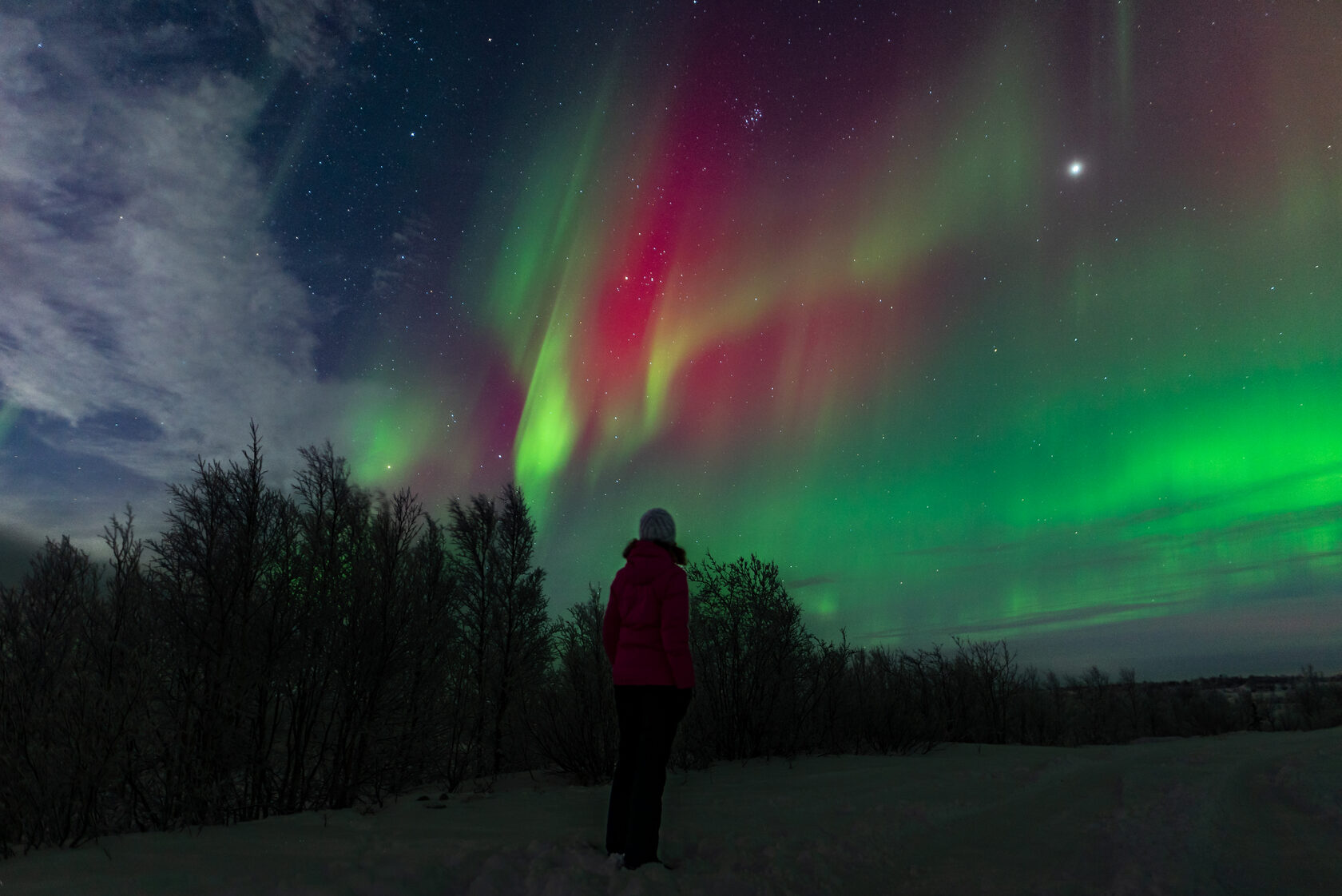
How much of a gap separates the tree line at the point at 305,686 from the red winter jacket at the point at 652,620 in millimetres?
4349

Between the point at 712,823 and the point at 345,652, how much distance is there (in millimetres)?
6373

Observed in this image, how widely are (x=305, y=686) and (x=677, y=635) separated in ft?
25.3

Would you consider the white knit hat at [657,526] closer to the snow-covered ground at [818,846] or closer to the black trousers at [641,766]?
the black trousers at [641,766]

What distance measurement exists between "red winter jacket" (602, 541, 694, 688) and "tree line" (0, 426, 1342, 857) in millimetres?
4349

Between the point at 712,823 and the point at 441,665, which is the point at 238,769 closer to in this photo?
the point at 441,665

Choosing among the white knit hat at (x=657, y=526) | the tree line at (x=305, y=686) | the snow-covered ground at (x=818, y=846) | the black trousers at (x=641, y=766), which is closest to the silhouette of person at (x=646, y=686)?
the black trousers at (x=641, y=766)

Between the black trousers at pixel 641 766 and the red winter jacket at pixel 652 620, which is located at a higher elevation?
the red winter jacket at pixel 652 620

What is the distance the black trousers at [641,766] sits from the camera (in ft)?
12.8

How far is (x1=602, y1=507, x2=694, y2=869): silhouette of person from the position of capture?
3938 millimetres

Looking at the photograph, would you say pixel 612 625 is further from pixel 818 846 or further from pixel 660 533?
pixel 818 846

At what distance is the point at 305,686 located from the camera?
9.34 meters

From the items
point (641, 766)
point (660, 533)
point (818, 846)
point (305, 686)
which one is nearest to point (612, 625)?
point (660, 533)

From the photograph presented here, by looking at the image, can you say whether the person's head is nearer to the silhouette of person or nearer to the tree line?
the silhouette of person

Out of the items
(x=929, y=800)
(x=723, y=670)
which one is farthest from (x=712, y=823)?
(x=723, y=670)
